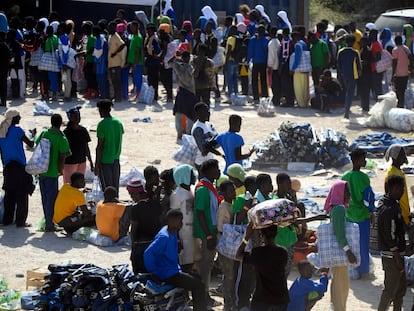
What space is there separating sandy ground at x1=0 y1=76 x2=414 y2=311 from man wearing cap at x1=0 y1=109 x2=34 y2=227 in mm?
309

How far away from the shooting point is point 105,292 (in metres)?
8.93

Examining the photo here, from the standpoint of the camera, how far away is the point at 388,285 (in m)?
9.13

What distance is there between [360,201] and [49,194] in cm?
394

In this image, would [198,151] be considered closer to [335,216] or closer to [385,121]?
[335,216]

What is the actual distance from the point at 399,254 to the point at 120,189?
6.22 metres

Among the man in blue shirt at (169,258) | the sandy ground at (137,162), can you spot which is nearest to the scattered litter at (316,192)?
the sandy ground at (137,162)

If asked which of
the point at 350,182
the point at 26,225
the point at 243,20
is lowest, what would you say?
the point at 26,225

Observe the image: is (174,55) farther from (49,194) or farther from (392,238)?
(392,238)

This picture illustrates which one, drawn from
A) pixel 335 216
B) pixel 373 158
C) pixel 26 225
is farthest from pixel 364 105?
pixel 335 216

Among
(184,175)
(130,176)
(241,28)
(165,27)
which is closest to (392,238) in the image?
(184,175)

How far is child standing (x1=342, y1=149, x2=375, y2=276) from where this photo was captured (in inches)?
408

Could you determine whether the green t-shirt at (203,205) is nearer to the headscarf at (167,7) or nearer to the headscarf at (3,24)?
the headscarf at (3,24)

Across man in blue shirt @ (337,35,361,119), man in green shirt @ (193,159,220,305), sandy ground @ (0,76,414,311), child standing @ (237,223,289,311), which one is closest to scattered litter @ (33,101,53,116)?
sandy ground @ (0,76,414,311)

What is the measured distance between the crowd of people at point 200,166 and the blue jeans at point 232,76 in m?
0.03
